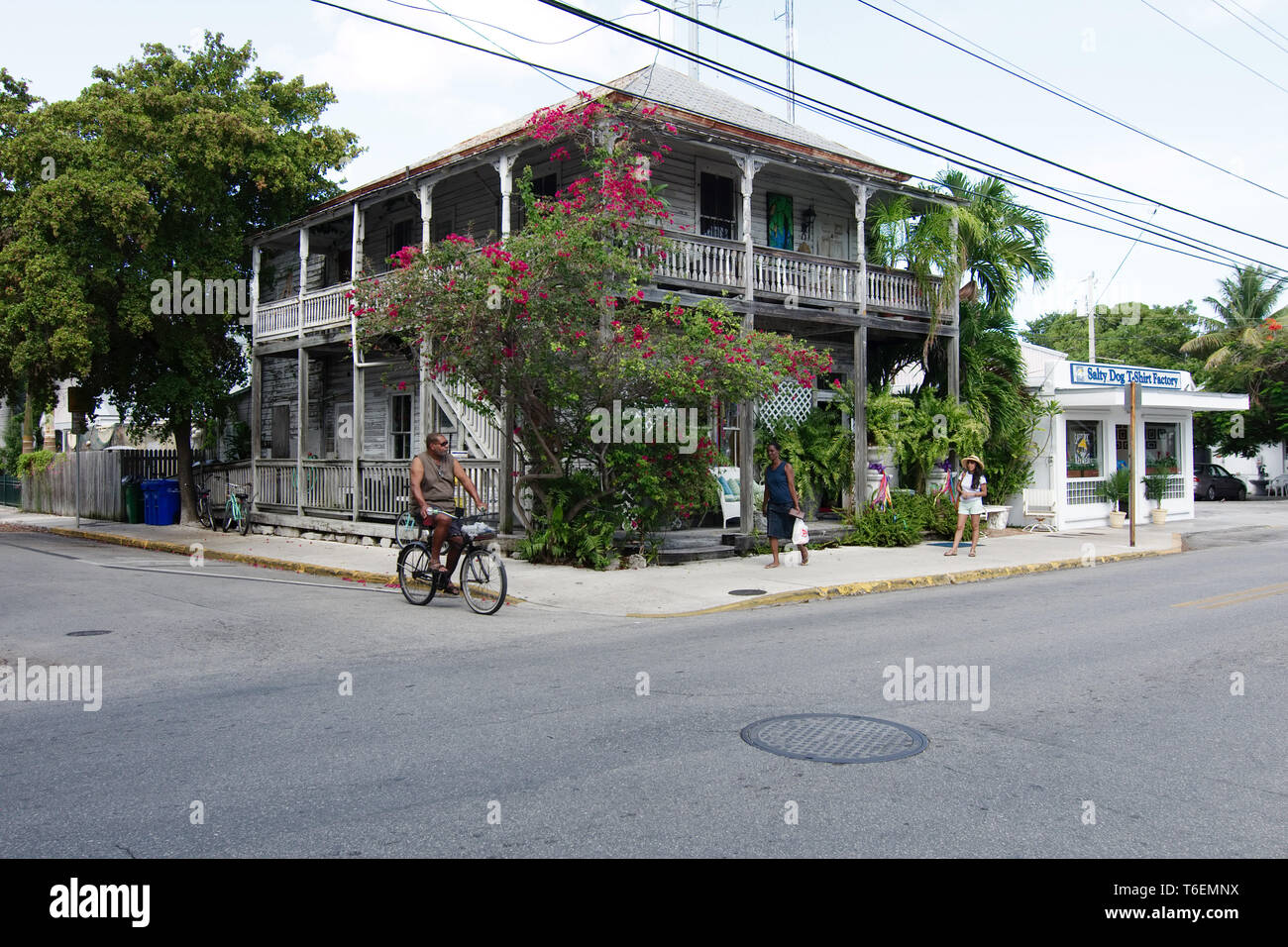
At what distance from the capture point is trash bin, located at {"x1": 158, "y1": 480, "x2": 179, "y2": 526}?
75.8ft

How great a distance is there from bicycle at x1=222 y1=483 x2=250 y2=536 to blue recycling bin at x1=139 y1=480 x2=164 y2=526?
95.0 inches

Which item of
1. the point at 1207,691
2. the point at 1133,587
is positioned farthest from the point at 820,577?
the point at 1207,691

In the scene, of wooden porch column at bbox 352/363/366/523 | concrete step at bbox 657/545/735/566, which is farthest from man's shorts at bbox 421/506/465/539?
wooden porch column at bbox 352/363/366/523

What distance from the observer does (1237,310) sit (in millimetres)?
45531

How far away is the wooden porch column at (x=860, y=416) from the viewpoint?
725 inches

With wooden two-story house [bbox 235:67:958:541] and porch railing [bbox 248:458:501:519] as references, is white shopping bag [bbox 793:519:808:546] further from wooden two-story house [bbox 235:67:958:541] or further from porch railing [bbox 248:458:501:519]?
porch railing [bbox 248:458:501:519]

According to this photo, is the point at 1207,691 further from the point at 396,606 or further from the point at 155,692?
the point at 396,606

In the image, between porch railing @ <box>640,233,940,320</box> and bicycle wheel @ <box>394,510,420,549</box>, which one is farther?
porch railing @ <box>640,233,940,320</box>

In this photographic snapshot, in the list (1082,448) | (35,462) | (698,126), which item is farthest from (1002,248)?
(35,462)

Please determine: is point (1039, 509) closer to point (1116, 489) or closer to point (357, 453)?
point (1116, 489)

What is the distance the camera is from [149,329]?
19.3 m

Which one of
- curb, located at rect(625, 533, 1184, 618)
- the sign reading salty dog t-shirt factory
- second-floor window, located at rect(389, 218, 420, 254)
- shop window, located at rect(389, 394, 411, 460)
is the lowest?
curb, located at rect(625, 533, 1184, 618)

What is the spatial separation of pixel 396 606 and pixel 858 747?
7072 mm

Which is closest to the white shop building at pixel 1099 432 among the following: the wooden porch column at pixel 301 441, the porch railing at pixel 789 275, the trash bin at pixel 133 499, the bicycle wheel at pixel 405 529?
the porch railing at pixel 789 275
